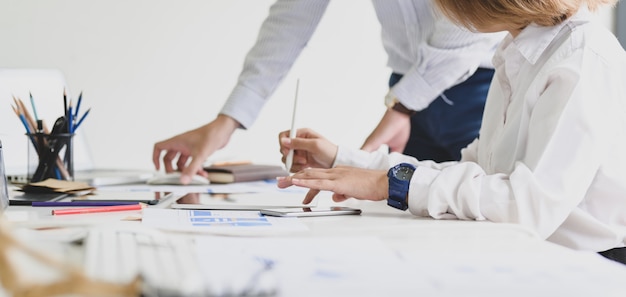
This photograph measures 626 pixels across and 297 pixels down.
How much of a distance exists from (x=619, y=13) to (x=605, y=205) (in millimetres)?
1980

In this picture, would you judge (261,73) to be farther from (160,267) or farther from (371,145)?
(160,267)

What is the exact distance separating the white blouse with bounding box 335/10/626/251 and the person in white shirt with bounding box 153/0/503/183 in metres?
0.47

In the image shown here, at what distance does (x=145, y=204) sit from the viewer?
3.36 ft

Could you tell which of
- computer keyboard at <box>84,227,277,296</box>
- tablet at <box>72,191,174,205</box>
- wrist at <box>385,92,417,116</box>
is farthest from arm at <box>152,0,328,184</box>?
computer keyboard at <box>84,227,277,296</box>

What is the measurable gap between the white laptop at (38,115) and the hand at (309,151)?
1.15 ft

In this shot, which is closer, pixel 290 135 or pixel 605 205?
pixel 605 205

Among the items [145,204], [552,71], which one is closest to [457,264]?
[552,71]

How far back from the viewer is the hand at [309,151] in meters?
1.24

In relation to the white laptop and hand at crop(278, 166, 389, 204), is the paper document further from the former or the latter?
the white laptop

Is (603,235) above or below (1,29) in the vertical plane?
below

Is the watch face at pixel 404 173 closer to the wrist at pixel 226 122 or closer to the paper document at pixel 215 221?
the paper document at pixel 215 221

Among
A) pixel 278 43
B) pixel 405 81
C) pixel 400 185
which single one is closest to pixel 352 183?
pixel 400 185

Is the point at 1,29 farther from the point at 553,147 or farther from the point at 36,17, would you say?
the point at 553,147

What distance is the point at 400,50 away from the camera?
163 centimetres
